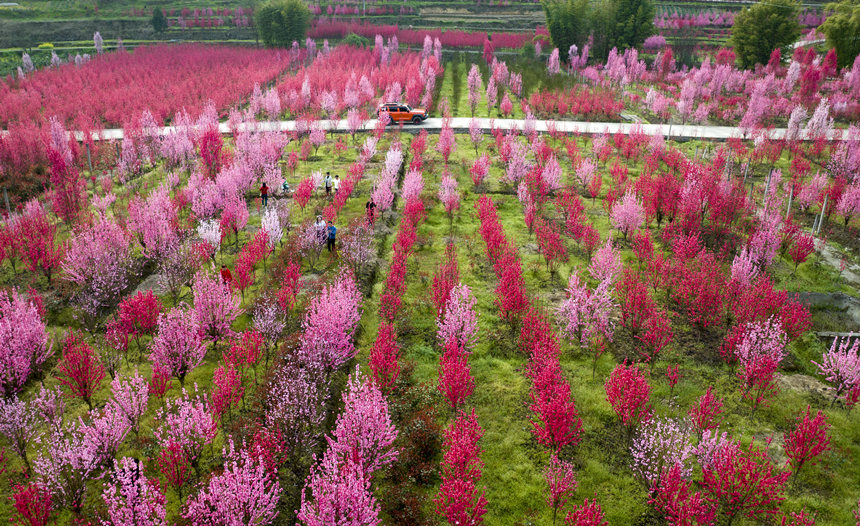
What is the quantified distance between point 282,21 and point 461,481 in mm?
61764

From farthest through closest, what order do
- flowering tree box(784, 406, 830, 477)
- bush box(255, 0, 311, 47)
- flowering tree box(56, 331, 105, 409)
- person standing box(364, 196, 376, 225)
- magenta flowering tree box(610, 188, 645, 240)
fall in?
bush box(255, 0, 311, 47) < person standing box(364, 196, 376, 225) < magenta flowering tree box(610, 188, 645, 240) < flowering tree box(56, 331, 105, 409) < flowering tree box(784, 406, 830, 477)

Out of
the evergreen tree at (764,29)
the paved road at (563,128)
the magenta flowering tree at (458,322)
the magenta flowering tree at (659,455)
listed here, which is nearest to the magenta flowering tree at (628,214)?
the magenta flowering tree at (458,322)

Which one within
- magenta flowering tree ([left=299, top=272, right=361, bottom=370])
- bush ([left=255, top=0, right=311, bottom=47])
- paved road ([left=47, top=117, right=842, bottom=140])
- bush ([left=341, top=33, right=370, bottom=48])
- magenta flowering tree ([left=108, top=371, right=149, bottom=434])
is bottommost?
magenta flowering tree ([left=108, top=371, right=149, bottom=434])

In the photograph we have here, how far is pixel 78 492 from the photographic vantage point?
8.75 metres

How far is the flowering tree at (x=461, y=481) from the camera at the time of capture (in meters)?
7.93

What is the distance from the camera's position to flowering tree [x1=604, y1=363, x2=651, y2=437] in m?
10.1

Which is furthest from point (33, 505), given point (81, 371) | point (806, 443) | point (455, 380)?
point (806, 443)

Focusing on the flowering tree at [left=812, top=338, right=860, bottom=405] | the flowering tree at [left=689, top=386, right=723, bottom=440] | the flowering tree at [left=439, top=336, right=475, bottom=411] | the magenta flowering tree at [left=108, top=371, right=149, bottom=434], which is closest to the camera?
the magenta flowering tree at [left=108, top=371, right=149, bottom=434]

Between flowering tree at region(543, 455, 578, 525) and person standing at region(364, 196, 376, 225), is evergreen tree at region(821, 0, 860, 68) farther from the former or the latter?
flowering tree at region(543, 455, 578, 525)

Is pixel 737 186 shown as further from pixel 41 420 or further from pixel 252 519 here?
pixel 41 420

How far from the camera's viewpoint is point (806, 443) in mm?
9281

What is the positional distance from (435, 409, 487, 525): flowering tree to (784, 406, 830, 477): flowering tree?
5.56 m

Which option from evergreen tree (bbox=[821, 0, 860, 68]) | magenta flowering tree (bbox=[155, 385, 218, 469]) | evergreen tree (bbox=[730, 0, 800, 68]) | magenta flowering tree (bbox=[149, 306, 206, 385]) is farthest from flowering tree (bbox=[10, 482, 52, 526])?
evergreen tree (bbox=[821, 0, 860, 68])

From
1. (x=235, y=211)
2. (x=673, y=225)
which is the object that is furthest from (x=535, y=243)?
(x=235, y=211)
